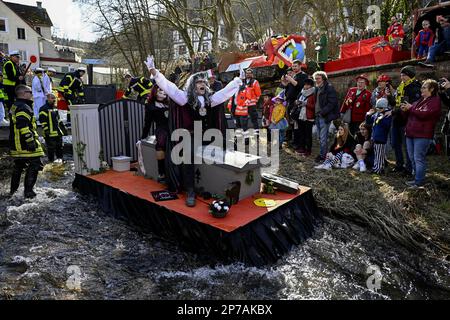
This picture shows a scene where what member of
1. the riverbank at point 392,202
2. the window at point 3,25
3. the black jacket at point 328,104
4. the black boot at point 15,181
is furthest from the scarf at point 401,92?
the window at point 3,25

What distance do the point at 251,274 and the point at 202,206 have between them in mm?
1063

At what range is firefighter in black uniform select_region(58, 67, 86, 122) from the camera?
356 inches

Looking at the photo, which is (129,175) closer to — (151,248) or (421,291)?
(151,248)

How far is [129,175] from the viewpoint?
216 inches

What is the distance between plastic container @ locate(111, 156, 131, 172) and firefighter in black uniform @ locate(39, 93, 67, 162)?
2.27m

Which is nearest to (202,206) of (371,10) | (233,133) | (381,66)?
(233,133)

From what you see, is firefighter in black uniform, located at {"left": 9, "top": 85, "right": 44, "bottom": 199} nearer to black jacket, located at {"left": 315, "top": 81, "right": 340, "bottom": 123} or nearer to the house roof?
black jacket, located at {"left": 315, "top": 81, "right": 340, "bottom": 123}

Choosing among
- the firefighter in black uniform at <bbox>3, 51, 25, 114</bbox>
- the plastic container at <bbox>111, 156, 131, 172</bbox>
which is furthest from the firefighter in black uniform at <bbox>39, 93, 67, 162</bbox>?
the plastic container at <bbox>111, 156, 131, 172</bbox>

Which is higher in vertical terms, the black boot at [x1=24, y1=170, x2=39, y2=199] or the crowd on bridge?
the crowd on bridge

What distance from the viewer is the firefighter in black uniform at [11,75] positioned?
8023 mm

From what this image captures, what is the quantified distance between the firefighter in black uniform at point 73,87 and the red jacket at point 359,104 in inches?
250

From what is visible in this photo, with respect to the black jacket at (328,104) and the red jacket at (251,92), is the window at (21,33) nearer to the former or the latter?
the red jacket at (251,92)

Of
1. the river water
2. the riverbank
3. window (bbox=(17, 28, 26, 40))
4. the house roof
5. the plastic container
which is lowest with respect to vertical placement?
the river water
